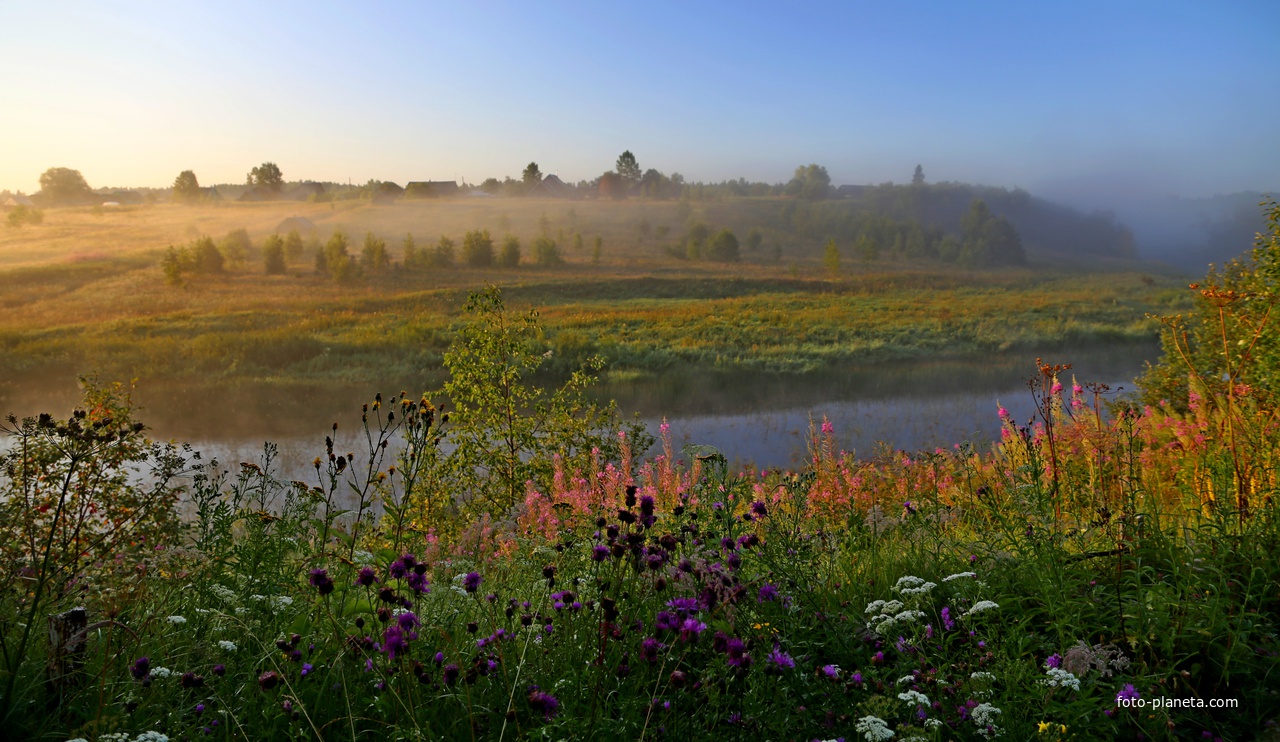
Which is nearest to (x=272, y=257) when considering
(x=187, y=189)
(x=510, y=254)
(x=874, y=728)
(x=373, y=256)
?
(x=373, y=256)

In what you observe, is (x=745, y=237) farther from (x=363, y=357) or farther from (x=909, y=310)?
(x=363, y=357)

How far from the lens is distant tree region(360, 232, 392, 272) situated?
→ 26.0m

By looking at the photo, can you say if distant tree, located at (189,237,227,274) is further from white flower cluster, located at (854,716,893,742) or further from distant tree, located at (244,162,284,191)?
white flower cluster, located at (854,716,893,742)

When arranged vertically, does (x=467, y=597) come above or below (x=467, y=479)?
above

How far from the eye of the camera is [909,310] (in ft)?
89.9

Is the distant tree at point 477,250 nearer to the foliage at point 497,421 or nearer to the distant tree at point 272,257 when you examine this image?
the distant tree at point 272,257

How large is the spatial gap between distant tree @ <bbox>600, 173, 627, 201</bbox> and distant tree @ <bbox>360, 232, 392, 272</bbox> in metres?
18.8

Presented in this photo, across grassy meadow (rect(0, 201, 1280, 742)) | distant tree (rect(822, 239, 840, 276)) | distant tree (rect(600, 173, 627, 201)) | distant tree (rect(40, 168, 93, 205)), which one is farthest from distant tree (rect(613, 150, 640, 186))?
grassy meadow (rect(0, 201, 1280, 742))

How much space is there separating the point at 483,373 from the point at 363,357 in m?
13.5

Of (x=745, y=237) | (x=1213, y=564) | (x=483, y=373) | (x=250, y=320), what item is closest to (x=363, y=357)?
(x=250, y=320)

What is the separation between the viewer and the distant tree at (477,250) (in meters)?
28.3

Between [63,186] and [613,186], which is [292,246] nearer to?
[63,186]

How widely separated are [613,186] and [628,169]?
1486mm

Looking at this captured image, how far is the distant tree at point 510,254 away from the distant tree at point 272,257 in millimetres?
8037
